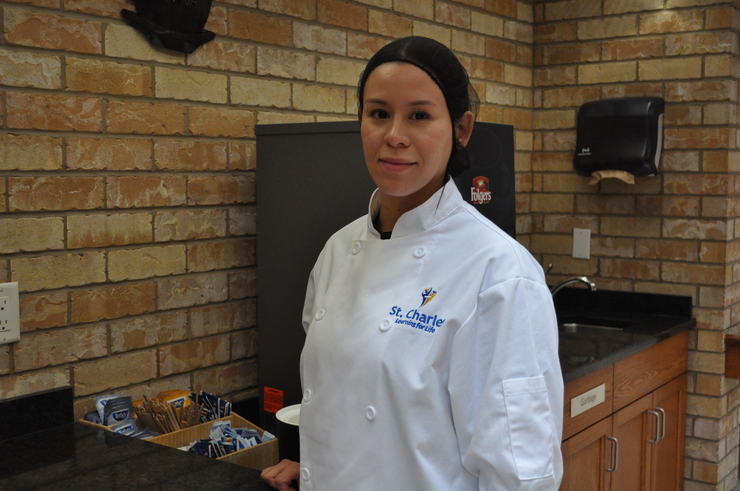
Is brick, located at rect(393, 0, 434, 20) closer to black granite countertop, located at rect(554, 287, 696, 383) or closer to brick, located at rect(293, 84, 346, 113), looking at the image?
brick, located at rect(293, 84, 346, 113)

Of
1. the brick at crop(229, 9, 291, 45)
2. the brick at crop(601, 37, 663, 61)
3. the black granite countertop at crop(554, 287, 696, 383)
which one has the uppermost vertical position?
the brick at crop(601, 37, 663, 61)

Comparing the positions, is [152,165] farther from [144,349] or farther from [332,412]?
[332,412]

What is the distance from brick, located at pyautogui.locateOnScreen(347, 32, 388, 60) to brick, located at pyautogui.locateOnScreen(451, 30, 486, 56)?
46 cm

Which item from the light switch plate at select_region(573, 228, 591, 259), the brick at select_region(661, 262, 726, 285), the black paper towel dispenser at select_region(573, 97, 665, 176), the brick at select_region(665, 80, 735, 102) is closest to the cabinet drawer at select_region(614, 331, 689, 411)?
the brick at select_region(661, 262, 726, 285)

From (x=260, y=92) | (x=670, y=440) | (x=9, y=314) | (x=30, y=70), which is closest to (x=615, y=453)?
(x=670, y=440)

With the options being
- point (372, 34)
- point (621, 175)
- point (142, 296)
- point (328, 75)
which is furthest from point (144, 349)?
point (621, 175)

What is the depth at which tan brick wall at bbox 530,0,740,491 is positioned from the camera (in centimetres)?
295

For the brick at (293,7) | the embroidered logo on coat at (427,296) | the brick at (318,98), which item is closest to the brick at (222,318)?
the brick at (318,98)

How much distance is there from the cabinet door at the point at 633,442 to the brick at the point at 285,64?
1567mm

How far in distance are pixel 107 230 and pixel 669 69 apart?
233cm

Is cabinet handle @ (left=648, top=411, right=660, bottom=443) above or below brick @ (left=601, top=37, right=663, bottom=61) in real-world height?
below

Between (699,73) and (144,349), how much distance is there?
2.37 m

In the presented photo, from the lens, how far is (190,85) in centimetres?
201

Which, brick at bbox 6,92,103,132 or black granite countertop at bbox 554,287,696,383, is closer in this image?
brick at bbox 6,92,103,132
